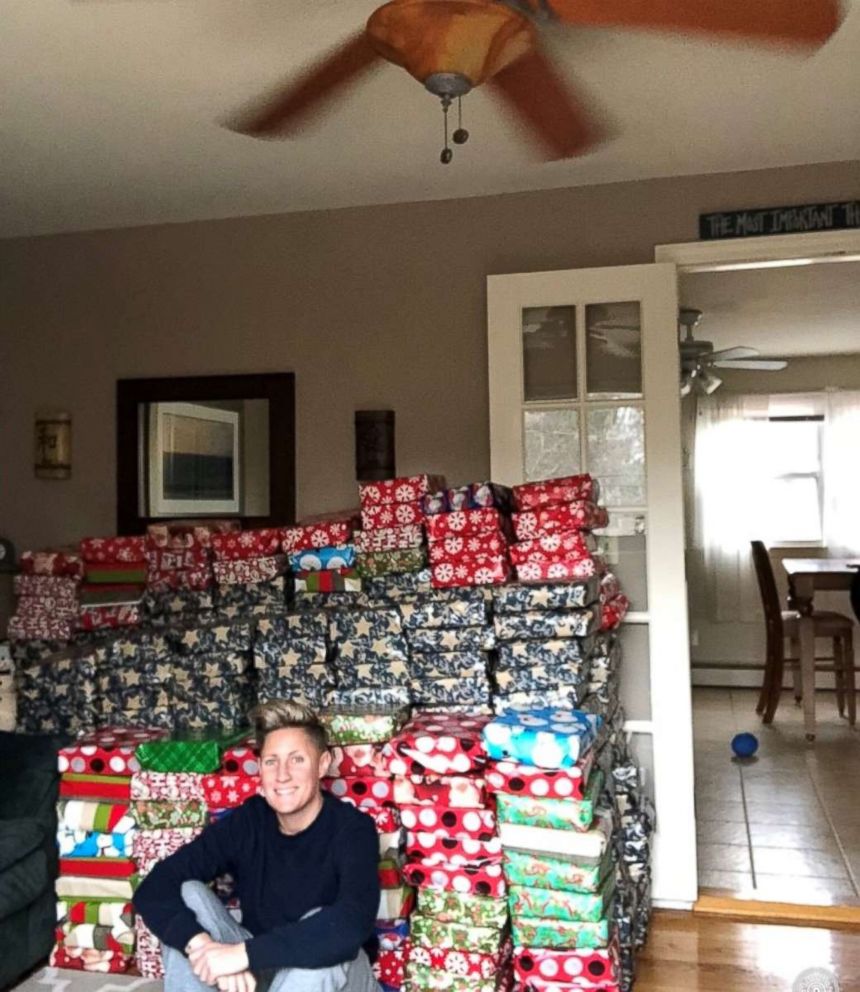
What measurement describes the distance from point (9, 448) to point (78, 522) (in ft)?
1.49

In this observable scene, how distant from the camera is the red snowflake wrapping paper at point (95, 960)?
293 centimetres

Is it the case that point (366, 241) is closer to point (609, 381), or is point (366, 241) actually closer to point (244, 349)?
point (244, 349)

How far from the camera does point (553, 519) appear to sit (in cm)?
298

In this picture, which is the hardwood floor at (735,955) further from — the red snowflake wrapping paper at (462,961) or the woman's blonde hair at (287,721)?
the woman's blonde hair at (287,721)

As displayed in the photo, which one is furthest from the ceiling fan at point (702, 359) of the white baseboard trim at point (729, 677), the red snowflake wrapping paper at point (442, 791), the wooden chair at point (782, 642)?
the red snowflake wrapping paper at point (442, 791)

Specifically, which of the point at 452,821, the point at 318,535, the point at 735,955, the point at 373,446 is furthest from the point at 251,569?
the point at 735,955

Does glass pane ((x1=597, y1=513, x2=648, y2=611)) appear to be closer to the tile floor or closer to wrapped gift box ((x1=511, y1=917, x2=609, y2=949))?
the tile floor

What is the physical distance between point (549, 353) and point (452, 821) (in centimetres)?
176

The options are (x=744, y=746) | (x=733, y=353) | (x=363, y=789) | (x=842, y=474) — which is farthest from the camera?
(x=842, y=474)

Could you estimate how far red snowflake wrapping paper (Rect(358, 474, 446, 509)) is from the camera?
3090 mm

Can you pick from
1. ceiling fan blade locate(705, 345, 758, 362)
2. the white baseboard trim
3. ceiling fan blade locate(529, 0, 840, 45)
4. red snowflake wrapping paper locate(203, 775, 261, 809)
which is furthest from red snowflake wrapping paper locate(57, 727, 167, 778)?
the white baseboard trim

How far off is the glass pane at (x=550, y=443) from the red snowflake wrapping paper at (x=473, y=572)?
29.0 inches

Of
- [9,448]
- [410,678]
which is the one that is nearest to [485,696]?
[410,678]

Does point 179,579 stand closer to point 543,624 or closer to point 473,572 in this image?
point 473,572
